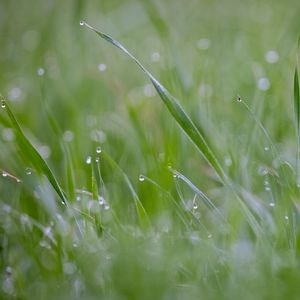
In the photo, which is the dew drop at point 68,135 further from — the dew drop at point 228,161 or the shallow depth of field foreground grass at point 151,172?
the dew drop at point 228,161

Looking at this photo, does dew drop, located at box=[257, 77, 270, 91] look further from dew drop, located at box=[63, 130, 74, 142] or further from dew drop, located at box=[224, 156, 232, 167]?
dew drop, located at box=[63, 130, 74, 142]

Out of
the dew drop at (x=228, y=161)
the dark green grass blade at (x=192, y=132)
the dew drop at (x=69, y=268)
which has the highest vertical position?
the dark green grass blade at (x=192, y=132)

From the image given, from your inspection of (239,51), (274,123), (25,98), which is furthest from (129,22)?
(274,123)

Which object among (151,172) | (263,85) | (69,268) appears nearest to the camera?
(69,268)

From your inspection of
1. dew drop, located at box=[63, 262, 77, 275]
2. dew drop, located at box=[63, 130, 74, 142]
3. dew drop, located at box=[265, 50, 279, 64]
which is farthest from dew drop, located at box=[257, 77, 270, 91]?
dew drop, located at box=[63, 262, 77, 275]

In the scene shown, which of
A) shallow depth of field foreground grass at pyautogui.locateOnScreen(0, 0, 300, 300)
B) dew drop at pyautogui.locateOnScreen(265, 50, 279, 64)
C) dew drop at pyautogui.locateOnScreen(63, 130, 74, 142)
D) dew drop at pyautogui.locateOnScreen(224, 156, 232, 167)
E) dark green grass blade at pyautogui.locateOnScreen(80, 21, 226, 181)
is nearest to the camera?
shallow depth of field foreground grass at pyautogui.locateOnScreen(0, 0, 300, 300)

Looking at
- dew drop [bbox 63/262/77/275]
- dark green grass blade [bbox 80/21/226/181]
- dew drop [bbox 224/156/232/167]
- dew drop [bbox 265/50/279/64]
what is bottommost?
dew drop [bbox 63/262/77/275]

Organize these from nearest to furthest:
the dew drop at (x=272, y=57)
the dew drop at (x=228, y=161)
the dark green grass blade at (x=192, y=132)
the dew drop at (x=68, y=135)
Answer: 1. the dark green grass blade at (x=192, y=132)
2. the dew drop at (x=228, y=161)
3. the dew drop at (x=68, y=135)
4. the dew drop at (x=272, y=57)

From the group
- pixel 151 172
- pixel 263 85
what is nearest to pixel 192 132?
pixel 151 172

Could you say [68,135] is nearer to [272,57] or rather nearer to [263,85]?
[263,85]

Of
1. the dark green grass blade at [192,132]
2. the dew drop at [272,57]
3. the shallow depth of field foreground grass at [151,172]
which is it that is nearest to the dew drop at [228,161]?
the shallow depth of field foreground grass at [151,172]
